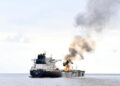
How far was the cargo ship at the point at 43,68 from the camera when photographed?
425 feet

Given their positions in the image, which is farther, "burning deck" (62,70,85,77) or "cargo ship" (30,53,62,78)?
"burning deck" (62,70,85,77)

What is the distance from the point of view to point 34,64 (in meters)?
134

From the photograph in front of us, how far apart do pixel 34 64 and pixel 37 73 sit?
617 cm

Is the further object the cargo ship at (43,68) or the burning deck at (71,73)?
the burning deck at (71,73)

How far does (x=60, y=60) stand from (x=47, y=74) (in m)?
13.5

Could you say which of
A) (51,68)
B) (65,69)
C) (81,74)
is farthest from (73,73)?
(51,68)

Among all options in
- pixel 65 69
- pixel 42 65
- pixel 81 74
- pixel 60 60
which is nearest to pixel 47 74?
pixel 42 65

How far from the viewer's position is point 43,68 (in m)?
132

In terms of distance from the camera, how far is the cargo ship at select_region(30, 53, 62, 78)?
5103 inches

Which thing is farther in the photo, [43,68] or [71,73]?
[71,73]

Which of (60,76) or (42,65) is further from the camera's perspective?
(60,76)

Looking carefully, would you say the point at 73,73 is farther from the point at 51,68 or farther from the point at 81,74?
the point at 51,68

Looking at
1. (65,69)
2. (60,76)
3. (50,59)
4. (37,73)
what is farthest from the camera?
(65,69)

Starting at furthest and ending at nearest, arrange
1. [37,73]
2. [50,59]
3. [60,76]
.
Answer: [60,76]
[50,59]
[37,73]
